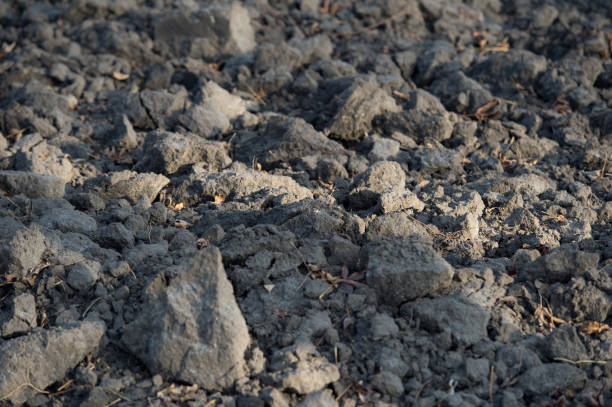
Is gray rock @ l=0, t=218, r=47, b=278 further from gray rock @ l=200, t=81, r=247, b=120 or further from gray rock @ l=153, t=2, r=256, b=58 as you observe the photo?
gray rock @ l=153, t=2, r=256, b=58

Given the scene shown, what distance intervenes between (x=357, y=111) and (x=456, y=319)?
224 cm

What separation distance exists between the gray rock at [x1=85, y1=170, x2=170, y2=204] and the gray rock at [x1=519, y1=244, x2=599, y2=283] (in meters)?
2.18

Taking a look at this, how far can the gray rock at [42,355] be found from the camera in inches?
97.0

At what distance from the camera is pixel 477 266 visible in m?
3.06

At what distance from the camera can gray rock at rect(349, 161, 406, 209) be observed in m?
3.60

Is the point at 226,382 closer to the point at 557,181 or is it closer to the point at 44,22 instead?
the point at 557,181

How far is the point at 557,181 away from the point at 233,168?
2151 millimetres

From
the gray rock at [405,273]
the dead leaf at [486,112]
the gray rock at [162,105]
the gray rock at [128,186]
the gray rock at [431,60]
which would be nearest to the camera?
the gray rock at [405,273]

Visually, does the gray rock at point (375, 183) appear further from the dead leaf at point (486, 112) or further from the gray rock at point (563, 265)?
the dead leaf at point (486, 112)

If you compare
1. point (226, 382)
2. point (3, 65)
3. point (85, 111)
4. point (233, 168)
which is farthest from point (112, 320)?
point (3, 65)

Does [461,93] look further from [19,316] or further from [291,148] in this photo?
[19,316]

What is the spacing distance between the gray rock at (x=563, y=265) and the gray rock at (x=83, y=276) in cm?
204

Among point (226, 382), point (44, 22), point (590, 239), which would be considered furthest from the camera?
point (44, 22)

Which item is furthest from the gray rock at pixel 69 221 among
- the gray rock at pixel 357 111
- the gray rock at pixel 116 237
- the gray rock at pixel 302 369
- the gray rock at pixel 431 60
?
the gray rock at pixel 431 60
